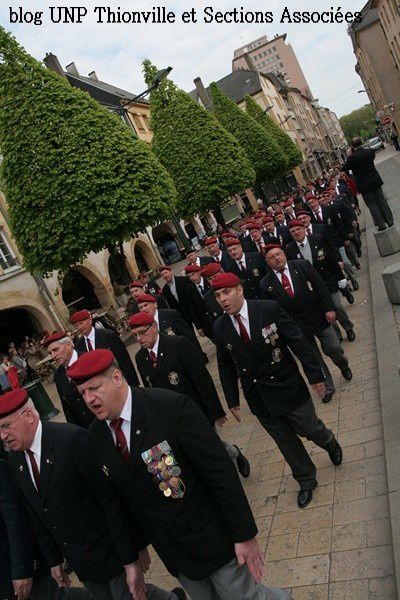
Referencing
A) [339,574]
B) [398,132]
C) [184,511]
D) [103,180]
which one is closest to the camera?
[184,511]

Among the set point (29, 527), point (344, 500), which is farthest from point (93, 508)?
point (344, 500)

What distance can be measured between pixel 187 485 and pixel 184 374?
7.89 feet

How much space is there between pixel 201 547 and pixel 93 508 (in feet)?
3.19

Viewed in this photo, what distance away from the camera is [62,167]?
52.2 ft

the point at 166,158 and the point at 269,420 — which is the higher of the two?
the point at 166,158

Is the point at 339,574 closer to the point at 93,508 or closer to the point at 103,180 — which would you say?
the point at 93,508

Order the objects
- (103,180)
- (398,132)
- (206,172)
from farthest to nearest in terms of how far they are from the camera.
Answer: (398,132), (206,172), (103,180)

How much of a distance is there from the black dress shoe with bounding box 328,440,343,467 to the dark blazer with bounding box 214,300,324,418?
26.7 inches

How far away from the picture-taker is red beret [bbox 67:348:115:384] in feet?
9.71

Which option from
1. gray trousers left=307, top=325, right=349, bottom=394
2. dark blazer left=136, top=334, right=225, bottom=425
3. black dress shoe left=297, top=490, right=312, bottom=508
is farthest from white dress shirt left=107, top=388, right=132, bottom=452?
gray trousers left=307, top=325, right=349, bottom=394

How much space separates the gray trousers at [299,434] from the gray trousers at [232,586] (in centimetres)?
168

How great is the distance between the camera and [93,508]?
3639 mm

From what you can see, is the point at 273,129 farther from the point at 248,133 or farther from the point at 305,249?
the point at 305,249

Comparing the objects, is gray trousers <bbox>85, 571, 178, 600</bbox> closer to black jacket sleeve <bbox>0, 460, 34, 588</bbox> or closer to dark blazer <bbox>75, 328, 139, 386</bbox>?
black jacket sleeve <bbox>0, 460, 34, 588</bbox>
